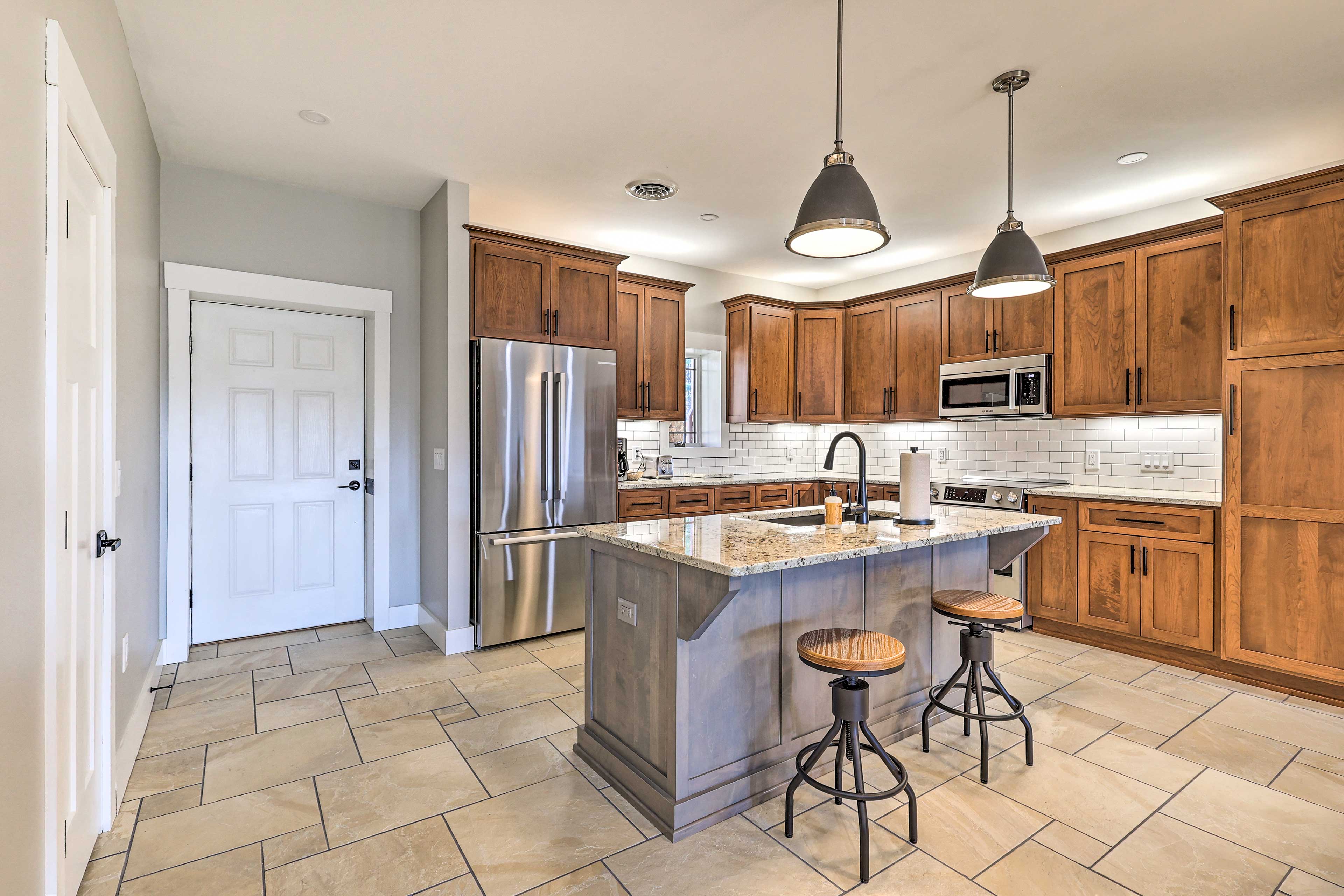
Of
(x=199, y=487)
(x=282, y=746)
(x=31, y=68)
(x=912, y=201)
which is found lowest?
(x=282, y=746)

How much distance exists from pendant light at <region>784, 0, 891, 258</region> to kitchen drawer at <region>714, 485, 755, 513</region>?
9.55 ft

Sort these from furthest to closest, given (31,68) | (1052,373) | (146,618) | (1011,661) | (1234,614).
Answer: (1052,373) < (1011,661) < (1234,614) < (146,618) < (31,68)

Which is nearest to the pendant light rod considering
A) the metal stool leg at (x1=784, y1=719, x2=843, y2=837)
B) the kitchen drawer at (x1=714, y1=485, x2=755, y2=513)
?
the metal stool leg at (x1=784, y1=719, x2=843, y2=837)

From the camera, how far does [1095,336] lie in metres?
4.26

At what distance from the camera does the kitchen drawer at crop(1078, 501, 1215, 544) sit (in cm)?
356

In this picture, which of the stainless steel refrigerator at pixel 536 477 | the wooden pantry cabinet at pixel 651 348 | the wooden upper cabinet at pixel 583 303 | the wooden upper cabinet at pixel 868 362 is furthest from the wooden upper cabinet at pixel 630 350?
the wooden upper cabinet at pixel 868 362

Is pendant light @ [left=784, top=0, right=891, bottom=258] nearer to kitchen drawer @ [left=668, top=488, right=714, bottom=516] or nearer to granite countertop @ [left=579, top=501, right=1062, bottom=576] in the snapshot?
granite countertop @ [left=579, top=501, right=1062, bottom=576]

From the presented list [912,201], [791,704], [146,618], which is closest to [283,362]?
[146,618]

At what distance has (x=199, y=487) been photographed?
386 cm

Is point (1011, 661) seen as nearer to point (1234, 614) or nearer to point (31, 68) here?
point (1234, 614)

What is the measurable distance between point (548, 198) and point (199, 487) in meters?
2.63

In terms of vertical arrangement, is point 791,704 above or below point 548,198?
below

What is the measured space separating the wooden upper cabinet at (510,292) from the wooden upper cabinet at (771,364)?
6.96 feet

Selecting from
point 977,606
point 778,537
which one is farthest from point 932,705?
point 778,537
